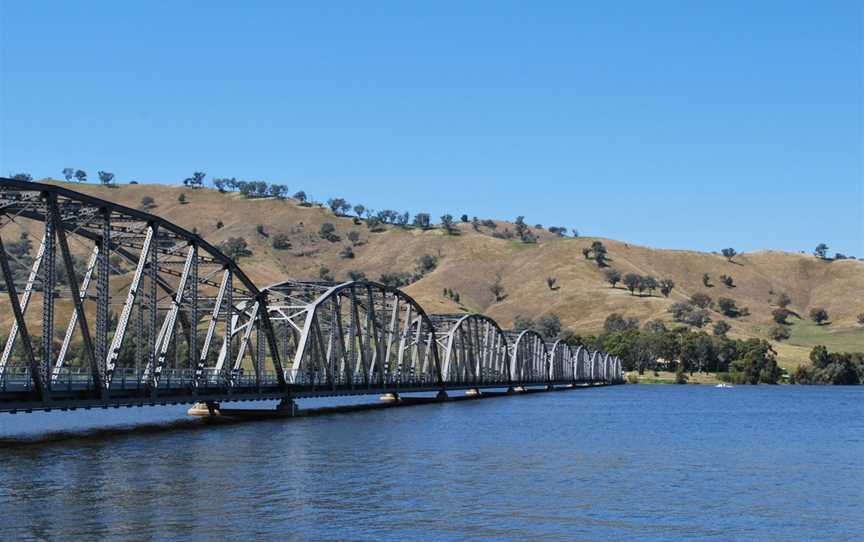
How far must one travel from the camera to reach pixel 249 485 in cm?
5250

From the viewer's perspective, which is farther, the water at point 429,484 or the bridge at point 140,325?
the bridge at point 140,325

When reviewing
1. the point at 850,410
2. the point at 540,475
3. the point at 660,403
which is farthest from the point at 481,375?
the point at 540,475

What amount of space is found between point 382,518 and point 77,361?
12960cm

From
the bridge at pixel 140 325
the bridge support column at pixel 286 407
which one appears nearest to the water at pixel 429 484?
the bridge at pixel 140 325

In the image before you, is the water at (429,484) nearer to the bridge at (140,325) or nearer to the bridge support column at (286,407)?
the bridge at (140,325)

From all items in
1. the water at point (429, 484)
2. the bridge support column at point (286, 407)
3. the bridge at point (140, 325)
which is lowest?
the water at point (429, 484)

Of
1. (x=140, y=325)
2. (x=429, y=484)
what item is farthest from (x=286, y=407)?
(x=429, y=484)

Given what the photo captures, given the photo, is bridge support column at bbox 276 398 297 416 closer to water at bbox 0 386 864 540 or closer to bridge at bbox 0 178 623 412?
bridge at bbox 0 178 623 412

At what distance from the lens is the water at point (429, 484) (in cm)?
4250

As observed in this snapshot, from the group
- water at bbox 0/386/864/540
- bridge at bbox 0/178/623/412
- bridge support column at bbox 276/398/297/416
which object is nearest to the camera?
water at bbox 0/386/864/540

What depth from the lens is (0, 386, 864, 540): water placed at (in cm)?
4250

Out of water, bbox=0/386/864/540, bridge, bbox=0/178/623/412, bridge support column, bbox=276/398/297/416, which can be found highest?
bridge, bbox=0/178/623/412

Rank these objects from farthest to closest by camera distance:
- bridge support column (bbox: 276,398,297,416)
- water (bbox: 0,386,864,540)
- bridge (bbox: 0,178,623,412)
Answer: bridge support column (bbox: 276,398,297,416)
bridge (bbox: 0,178,623,412)
water (bbox: 0,386,864,540)

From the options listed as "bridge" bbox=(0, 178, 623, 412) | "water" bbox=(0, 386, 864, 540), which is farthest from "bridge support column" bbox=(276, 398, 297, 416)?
"water" bbox=(0, 386, 864, 540)
